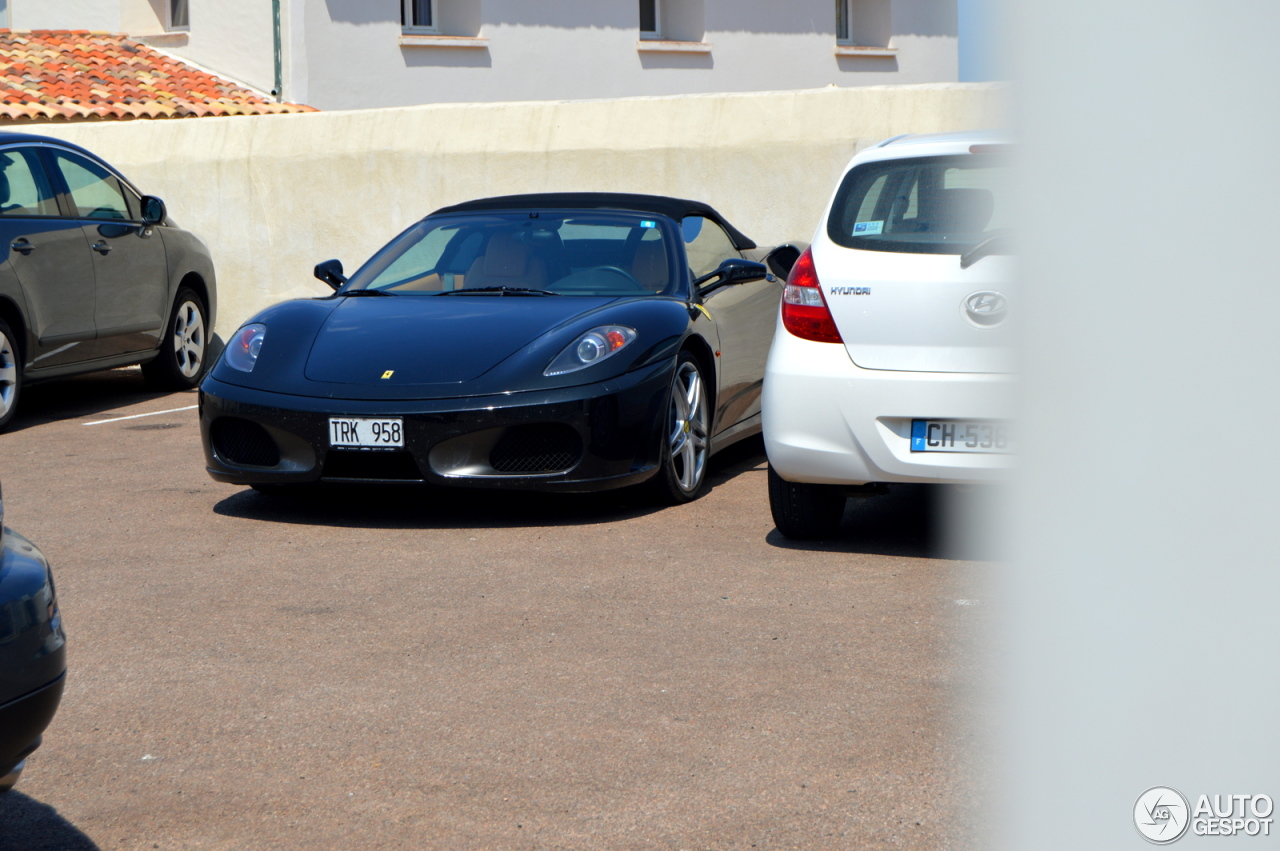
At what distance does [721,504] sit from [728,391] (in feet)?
2.23

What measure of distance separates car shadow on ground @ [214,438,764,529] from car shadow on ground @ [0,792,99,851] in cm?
289

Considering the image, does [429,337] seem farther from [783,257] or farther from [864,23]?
[864,23]

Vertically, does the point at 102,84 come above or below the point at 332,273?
above

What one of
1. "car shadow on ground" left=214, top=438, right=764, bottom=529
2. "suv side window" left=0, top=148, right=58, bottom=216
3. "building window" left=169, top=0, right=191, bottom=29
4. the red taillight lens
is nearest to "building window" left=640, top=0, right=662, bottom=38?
"building window" left=169, top=0, right=191, bottom=29

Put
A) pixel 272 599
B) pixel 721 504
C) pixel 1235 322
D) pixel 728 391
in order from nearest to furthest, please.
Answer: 1. pixel 1235 322
2. pixel 272 599
3. pixel 721 504
4. pixel 728 391

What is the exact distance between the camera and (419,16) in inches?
918

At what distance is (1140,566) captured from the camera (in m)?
0.77

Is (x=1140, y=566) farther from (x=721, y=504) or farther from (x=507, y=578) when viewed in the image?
(x=721, y=504)

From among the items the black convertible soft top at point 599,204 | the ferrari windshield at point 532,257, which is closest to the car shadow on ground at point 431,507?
the ferrari windshield at point 532,257

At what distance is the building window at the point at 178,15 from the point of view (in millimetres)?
23609

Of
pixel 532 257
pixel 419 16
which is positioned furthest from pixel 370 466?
pixel 419 16

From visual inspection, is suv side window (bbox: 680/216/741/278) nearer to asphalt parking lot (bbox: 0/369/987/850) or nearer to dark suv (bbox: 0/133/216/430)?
asphalt parking lot (bbox: 0/369/987/850)

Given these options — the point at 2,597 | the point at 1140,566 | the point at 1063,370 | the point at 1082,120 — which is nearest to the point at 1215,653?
the point at 1140,566

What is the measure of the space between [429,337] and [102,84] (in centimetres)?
1636
